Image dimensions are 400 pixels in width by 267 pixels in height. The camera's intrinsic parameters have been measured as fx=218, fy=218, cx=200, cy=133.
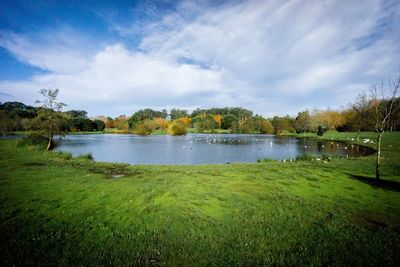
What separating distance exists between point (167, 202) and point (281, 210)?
4.66 metres

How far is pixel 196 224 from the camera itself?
286 inches

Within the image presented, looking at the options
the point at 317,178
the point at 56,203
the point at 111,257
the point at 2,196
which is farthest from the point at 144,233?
the point at 317,178

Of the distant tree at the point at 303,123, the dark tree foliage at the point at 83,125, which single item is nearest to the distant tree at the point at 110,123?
the dark tree foliage at the point at 83,125

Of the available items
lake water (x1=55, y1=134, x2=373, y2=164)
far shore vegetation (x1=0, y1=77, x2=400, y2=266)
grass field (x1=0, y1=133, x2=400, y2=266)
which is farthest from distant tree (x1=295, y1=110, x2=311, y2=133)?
grass field (x1=0, y1=133, x2=400, y2=266)

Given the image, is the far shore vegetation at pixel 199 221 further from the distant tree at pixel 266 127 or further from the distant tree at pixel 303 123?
the distant tree at pixel 266 127

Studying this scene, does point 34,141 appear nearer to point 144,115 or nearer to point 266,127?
point 266,127

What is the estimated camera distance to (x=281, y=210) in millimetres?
8516

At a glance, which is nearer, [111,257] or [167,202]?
[111,257]

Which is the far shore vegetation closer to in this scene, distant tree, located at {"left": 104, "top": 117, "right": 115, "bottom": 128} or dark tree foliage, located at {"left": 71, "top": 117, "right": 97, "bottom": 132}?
dark tree foliage, located at {"left": 71, "top": 117, "right": 97, "bottom": 132}

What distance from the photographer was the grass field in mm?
5453

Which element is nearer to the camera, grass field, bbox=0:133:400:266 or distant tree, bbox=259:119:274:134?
grass field, bbox=0:133:400:266

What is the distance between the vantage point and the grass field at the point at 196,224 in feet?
17.9

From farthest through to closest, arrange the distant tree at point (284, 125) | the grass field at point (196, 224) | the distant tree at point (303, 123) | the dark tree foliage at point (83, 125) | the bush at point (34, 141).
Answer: the dark tree foliage at point (83, 125) < the distant tree at point (284, 125) < the distant tree at point (303, 123) < the bush at point (34, 141) < the grass field at point (196, 224)

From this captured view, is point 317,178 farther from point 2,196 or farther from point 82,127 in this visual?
point 82,127
